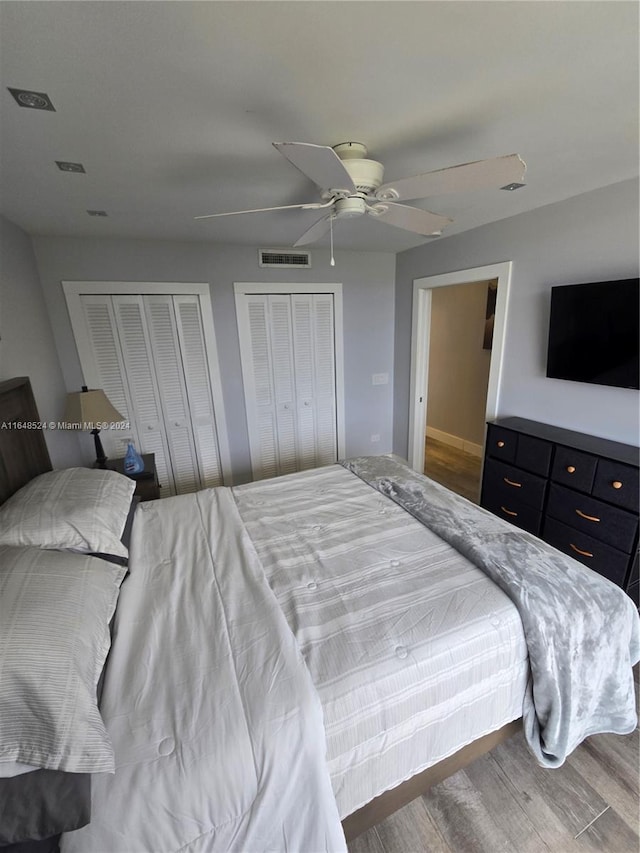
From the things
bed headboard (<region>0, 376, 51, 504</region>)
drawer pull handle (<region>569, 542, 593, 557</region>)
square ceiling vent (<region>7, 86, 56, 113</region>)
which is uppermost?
square ceiling vent (<region>7, 86, 56, 113</region>)

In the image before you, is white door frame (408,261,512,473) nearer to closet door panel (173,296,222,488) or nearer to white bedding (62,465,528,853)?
white bedding (62,465,528,853)

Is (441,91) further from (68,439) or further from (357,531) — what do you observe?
(68,439)

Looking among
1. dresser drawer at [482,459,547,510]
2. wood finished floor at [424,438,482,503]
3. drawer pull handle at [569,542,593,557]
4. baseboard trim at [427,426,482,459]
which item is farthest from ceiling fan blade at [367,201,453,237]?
baseboard trim at [427,426,482,459]

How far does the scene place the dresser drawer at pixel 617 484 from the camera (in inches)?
74.7

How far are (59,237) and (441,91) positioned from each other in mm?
2783

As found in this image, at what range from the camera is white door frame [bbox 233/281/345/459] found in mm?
3268

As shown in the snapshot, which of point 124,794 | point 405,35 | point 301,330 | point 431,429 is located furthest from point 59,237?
point 431,429

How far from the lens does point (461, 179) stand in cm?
131

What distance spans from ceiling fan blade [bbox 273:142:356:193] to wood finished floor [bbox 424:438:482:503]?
3101 millimetres

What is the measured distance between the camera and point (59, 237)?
105 inches

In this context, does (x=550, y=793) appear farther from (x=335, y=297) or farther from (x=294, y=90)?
(x=335, y=297)

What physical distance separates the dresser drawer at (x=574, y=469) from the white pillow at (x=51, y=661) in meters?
2.46

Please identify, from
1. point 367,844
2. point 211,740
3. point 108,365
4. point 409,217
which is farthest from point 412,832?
point 108,365

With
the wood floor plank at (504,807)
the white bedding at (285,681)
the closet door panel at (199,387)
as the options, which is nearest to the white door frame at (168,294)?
the closet door panel at (199,387)
